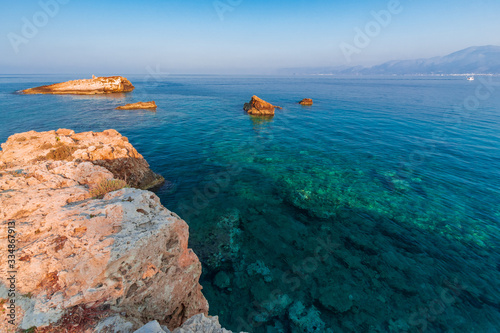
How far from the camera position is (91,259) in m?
5.78

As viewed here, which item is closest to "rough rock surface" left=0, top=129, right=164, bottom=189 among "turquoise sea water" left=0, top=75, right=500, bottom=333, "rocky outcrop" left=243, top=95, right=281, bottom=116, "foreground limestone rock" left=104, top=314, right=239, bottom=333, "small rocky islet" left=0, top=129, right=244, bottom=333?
"turquoise sea water" left=0, top=75, right=500, bottom=333

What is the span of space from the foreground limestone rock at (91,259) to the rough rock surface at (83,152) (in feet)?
18.9

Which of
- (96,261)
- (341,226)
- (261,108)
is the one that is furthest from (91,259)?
(261,108)

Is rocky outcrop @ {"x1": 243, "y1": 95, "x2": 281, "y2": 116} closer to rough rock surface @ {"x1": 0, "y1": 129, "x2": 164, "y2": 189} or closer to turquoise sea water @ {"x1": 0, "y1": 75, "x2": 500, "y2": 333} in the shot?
turquoise sea water @ {"x1": 0, "y1": 75, "x2": 500, "y2": 333}

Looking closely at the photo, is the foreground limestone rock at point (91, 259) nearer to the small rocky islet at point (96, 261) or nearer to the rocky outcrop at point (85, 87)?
the small rocky islet at point (96, 261)

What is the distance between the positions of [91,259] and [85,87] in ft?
367

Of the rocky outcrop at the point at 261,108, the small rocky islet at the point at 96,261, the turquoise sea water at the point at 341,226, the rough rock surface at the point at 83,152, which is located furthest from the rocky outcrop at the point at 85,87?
the small rocky islet at the point at 96,261

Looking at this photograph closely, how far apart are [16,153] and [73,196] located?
36.9 ft

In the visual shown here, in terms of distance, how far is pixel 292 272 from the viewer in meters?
11.4

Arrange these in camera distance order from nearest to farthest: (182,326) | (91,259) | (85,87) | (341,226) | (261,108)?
(182,326)
(91,259)
(341,226)
(261,108)
(85,87)

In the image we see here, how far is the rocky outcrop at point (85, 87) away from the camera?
8338 cm

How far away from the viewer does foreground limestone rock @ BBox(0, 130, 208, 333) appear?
5223mm

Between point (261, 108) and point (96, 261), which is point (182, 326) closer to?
point (96, 261)

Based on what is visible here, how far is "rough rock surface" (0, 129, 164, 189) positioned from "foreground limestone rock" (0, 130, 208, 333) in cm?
577
